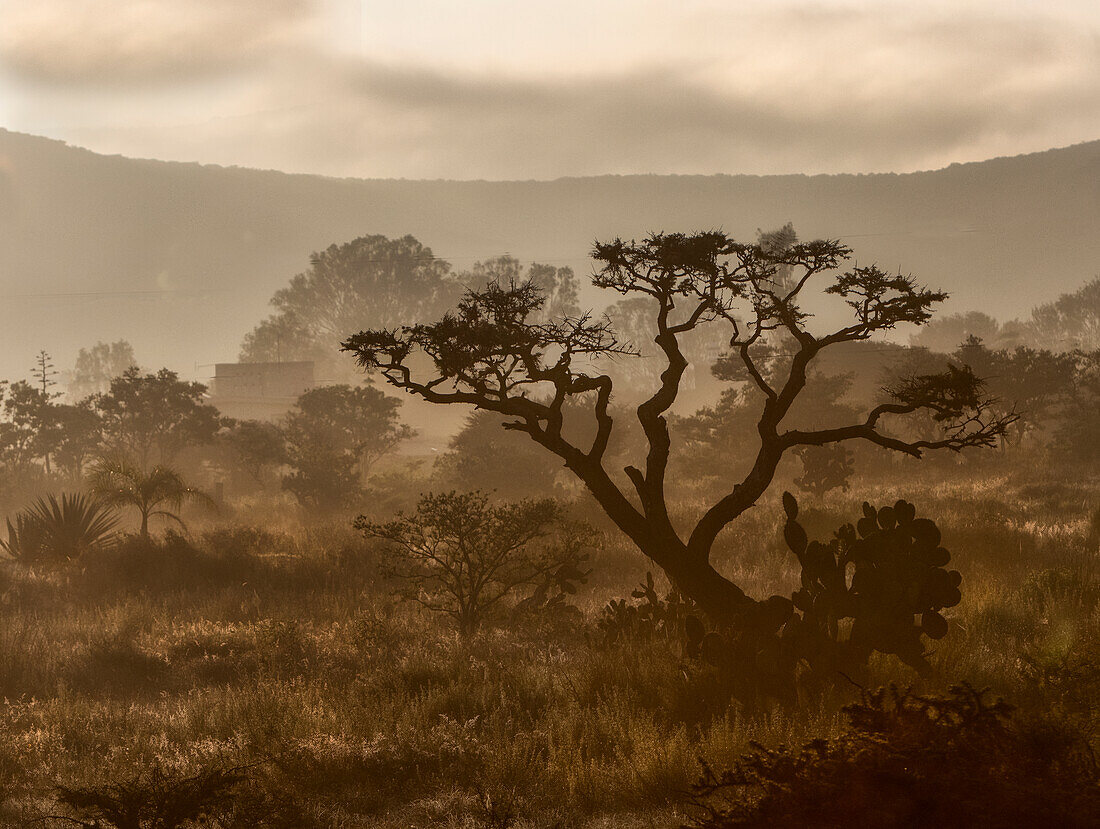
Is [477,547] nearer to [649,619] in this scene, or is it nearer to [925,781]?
[649,619]

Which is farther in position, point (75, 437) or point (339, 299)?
point (339, 299)

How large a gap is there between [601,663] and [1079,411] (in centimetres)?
2794

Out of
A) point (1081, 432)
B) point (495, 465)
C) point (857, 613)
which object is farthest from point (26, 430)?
point (1081, 432)

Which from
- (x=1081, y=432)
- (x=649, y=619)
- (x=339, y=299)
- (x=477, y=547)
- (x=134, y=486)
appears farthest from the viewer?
(x=339, y=299)

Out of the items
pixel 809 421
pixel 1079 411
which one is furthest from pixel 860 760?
pixel 1079 411

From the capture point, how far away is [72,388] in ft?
351

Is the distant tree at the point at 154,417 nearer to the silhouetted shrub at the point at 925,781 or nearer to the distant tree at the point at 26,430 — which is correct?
the distant tree at the point at 26,430

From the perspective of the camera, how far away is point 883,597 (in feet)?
23.7

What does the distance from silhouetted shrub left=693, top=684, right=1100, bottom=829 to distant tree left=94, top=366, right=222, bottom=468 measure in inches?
1258

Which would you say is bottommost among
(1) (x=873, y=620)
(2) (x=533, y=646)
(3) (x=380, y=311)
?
(2) (x=533, y=646)

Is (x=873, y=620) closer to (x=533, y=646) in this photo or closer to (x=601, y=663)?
(x=601, y=663)

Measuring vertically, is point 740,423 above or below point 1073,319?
below

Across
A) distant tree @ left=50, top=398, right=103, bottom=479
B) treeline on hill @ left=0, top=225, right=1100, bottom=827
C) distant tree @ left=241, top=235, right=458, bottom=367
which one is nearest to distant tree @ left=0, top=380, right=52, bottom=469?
distant tree @ left=50, top=398, right=103, bottom=479

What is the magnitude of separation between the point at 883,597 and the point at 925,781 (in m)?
3.78
